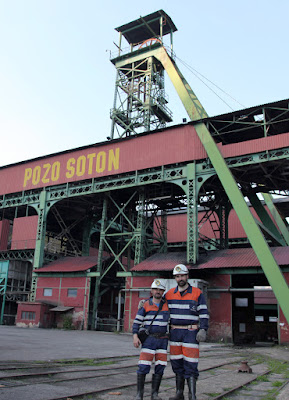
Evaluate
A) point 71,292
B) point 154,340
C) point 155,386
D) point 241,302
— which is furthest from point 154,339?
point 71,292

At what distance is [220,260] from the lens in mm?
24188

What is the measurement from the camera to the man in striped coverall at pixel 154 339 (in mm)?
5395

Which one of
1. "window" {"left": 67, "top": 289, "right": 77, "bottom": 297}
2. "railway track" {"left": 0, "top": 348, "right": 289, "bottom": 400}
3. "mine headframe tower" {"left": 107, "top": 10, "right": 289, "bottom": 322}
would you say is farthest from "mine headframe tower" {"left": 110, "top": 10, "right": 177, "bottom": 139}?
"railway track" {"left": 0, "top": 348, "right": 289, "bottom": 400}

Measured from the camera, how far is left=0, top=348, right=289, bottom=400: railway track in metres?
5.56

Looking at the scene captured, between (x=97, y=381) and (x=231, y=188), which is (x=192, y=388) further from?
(x=231, y=188)

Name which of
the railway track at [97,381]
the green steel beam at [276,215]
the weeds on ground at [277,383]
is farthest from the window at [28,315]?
the weeds on ground at [277,383]

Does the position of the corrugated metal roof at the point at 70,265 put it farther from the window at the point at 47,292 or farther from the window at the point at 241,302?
the window at the point at 241,302

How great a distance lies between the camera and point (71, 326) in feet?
93.4

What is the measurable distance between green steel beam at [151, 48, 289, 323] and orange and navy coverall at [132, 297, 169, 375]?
47.2ft

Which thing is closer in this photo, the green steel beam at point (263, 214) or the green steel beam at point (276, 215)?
the green steel beam at point (263, 214)

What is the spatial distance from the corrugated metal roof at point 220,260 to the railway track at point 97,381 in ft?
44.8

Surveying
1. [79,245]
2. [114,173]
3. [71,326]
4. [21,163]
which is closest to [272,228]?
[114,173]

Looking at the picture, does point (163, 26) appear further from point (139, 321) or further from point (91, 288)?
point (139, 321)

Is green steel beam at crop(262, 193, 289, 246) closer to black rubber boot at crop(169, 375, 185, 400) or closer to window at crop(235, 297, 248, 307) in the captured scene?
window at crop(235, 297, 248, 307)
